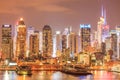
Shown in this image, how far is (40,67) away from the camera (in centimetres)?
19338

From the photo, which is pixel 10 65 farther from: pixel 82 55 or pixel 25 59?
pixel 82 55

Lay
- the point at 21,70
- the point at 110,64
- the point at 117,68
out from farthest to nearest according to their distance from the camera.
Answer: the point at 110,64, the point at 117,68, the point at 21,70

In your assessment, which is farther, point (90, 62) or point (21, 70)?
point (90, 62)

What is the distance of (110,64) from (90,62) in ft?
43.1

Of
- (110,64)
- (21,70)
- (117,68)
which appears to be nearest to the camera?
(21,70)

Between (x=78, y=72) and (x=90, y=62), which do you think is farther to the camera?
(x=90, y=62)

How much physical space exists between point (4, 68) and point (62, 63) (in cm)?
2621

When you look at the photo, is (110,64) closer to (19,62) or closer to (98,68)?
(98,68)

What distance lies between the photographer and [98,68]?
635 feet

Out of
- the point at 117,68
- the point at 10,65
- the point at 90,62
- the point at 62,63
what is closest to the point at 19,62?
the point at 10,65

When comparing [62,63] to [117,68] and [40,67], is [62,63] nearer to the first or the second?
[40,67]

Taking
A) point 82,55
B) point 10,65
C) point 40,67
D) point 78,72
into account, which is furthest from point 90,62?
point 78,72

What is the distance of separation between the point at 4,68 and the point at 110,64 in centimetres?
4527

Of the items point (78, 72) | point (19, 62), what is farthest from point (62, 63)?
point (78, 72)
